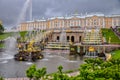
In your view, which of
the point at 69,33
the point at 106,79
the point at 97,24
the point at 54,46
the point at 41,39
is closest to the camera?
the point at 106,79

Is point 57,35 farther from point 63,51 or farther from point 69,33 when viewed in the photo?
point 63,51

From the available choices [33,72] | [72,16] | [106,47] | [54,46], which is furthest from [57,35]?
[33,72]

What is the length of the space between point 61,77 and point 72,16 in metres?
95.3

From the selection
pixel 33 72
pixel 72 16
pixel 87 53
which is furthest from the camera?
pixel 72 16

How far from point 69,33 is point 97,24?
27.0 metres

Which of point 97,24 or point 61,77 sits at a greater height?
point 97,24

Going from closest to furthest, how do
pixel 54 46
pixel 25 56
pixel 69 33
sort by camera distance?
1. pixel 25 56
2. pixel 54 46
3. pixel 69 33

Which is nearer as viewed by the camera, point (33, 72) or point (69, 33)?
point (33, 72)

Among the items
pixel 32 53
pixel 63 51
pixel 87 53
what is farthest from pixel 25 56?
pixel 63 51

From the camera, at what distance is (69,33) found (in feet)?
258

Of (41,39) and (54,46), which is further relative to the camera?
(41,39)

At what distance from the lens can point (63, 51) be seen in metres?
59.0

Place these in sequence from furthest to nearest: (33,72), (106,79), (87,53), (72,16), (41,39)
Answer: (72,16) < (41,39) < (87,53) < (33,72) < (106,79)

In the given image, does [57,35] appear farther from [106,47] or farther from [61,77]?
[61,77]
